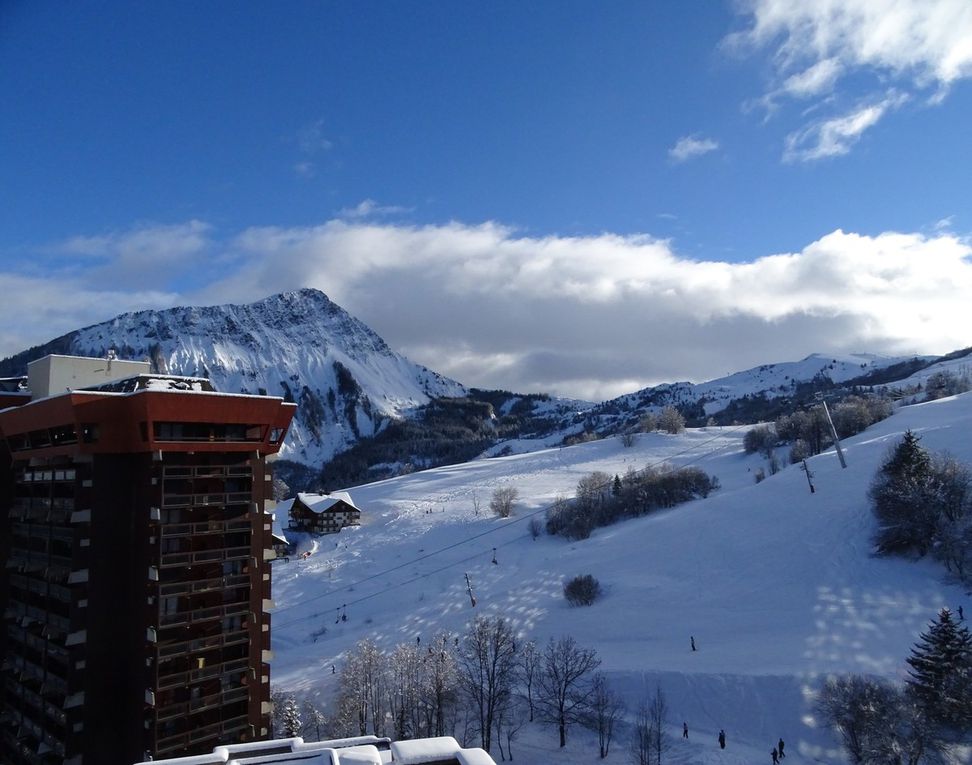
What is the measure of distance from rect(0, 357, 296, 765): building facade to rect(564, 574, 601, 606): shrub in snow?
2866 centimetres

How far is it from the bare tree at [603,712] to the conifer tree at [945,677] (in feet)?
46.9

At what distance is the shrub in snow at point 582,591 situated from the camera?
46994 millimetres

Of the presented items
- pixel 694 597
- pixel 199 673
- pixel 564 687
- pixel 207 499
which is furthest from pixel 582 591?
pixel 207 499

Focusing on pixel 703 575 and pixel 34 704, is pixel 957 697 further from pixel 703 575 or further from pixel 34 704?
pixel 34 704

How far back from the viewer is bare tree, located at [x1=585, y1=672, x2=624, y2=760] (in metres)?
30.6

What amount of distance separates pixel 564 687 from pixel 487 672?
15.8ft

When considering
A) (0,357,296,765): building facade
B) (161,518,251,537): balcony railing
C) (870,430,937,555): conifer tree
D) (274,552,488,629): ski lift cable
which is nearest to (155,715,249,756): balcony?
(0,357,296,765): building facade

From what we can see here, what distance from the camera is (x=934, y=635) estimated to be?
29031mm

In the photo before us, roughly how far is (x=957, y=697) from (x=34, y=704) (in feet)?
132

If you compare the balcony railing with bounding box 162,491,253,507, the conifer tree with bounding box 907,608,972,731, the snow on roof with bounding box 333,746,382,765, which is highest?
the balcony railing with bounding box 162,491,253,507

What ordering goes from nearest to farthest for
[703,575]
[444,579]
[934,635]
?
1. [934,635]
2. [703,575]
3. [444,579]

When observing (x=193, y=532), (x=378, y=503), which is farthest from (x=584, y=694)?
(x=378, y=503)

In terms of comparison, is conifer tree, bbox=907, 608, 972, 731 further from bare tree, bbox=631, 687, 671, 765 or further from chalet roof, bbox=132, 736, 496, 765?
chalet roof, bbox=132, 736, 496, 765

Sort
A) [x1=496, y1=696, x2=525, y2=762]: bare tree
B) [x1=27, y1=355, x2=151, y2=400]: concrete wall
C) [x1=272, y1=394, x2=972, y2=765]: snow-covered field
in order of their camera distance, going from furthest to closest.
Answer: [x1=496, y1=696, x2=525, y2=762]: bare tree
[x1=272, y1=394, x2=972, y2=765]: snow-covered field
[x1=27, y1=355, x2=151, y2=400]: concrete wall
